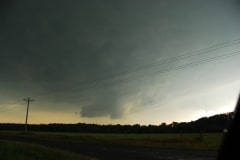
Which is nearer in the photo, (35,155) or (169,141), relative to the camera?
(35,155)

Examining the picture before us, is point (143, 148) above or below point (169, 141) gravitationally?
below

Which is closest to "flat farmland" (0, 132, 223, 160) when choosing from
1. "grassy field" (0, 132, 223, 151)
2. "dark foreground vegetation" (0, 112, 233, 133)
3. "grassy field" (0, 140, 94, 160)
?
"grassy field" (0, 132, 223, 151)

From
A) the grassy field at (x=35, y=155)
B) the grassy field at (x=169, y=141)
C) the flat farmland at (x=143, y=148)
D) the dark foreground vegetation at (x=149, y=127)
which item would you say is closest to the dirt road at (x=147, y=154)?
the flat farmland at (x=143, y=148)

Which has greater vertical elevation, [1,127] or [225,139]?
Result: [1,127]

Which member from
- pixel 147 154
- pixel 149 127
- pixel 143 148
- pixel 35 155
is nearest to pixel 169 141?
pixel 143 148

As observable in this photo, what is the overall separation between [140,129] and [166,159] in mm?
95449

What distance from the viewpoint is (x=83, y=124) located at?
15588 centimetres

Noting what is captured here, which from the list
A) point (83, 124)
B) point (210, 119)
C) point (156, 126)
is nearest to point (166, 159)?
point (210, 119)

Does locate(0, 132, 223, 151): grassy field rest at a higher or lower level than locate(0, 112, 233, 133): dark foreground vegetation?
lower

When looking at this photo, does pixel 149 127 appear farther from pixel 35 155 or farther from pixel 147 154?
pixel 35 155

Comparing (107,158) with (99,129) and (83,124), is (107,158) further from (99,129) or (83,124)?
(83,124)

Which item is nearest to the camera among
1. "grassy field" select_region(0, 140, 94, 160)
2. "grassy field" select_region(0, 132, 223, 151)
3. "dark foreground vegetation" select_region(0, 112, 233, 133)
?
"grassy field" select_region(0, 140, 94, 160)

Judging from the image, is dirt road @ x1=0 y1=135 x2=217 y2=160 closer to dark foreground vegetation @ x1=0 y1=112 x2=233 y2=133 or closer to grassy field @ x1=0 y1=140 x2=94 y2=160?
grassy field @ x1=0 y1=140 x2=94 y2=160

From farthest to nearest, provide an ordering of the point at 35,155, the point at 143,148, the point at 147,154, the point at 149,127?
the point at 149,127, the point at 143,148, the point at 147,154, the point at 35,155
